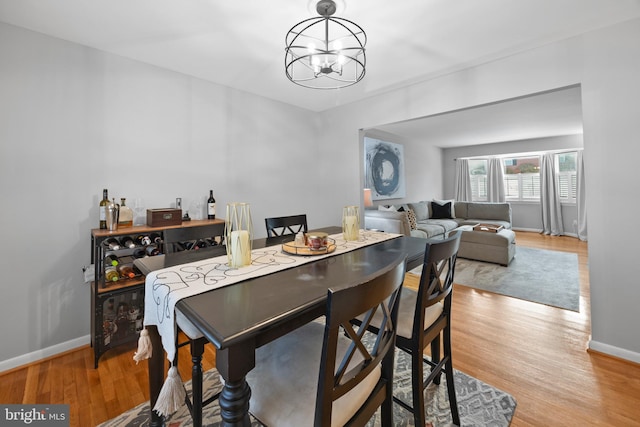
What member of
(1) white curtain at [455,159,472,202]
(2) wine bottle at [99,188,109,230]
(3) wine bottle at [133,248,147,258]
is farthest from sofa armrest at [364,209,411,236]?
(1) white curtain at [455,159,472,202]

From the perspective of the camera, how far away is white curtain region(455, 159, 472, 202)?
305 inches

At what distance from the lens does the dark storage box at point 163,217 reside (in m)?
2.23

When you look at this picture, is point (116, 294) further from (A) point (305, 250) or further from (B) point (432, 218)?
(B) point (432, 218)

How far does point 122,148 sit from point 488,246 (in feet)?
15.7

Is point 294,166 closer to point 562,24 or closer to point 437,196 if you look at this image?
point 562,24

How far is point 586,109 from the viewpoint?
202 centimetres

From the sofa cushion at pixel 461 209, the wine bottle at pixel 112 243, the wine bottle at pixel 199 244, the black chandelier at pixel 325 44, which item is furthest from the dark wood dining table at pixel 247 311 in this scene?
the sofa cushion at pixel 461 209

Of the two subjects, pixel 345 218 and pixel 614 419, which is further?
pixel 345 218

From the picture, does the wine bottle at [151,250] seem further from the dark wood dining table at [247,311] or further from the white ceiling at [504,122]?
the white ceiling at [504,122]

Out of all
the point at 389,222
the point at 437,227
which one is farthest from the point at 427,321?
the point at 437,227

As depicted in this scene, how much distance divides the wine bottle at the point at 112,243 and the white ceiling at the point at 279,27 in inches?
59.9

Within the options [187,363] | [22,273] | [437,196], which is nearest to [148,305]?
[187,363]

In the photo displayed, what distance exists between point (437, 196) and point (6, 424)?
8.26 m

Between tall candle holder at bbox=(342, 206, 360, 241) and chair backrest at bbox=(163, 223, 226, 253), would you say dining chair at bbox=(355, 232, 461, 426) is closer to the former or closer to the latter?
tall candle holder at bbox=(342, 206, 360, 241)
